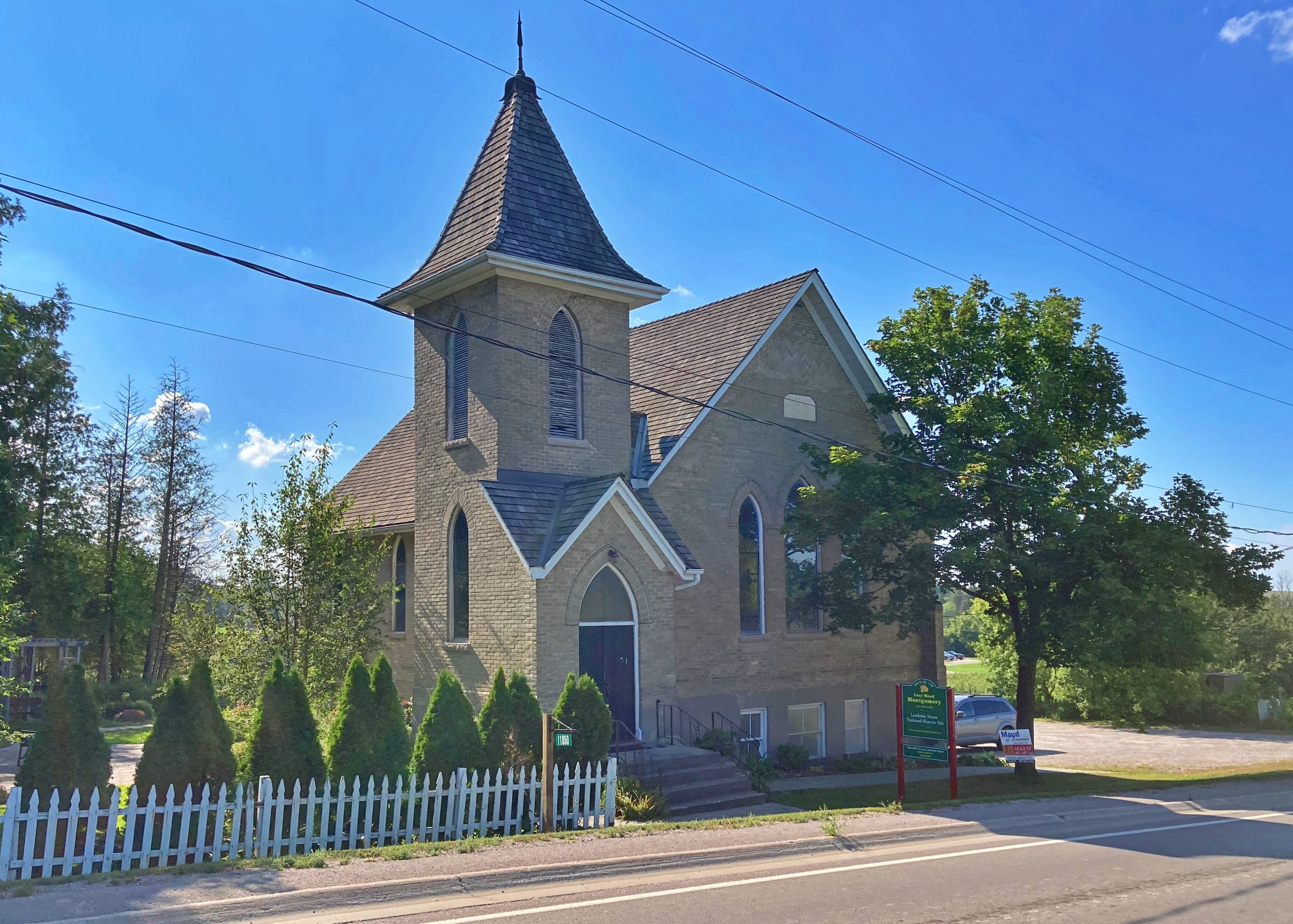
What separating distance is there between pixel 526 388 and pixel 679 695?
657cm

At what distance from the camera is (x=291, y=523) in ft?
60.5

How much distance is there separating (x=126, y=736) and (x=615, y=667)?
19107 mm

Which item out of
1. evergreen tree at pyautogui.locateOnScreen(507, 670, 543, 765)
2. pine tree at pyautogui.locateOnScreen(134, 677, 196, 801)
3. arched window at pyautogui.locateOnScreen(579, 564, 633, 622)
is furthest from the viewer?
arched window at pyautogui.locateOnScreen(579, 564, 633, 622)

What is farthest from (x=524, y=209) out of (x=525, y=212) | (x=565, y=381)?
(x=565, y=381)

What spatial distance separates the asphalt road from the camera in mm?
8672

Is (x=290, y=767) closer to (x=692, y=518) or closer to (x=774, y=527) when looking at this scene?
(x=692, y=518)

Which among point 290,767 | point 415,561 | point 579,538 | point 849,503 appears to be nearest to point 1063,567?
point 849,503

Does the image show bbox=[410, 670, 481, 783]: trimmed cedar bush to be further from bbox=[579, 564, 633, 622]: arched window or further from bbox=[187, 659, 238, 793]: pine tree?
bbox=[579, 564, 633, 622]: arched window

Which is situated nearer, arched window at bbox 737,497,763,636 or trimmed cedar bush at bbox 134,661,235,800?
trimmed cedar bush at bbox 134,661,235,800

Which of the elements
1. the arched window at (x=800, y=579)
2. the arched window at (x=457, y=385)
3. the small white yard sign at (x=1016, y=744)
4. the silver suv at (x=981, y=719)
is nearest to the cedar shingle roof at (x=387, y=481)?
the arched window at (x=457, y=385)

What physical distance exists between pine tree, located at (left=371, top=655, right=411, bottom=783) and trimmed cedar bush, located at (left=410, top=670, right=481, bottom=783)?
0.17 m

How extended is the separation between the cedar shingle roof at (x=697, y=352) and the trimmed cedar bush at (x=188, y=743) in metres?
10.2

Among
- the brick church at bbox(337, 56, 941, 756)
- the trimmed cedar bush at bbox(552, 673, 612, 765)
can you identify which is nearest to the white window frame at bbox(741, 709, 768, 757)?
the brick church at bbox(337, 56, 941, 756)

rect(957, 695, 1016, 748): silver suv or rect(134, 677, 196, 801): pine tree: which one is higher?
rect(134, 677, 196, 801): pine tree
